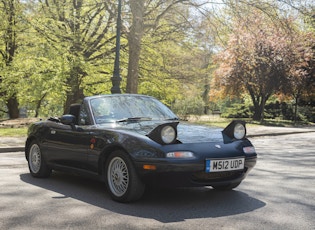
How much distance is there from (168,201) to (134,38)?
1472cm

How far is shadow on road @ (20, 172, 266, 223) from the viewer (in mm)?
4918

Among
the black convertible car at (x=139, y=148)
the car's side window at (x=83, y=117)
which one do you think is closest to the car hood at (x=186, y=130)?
Result: the black convertible car at (x=139, y=148)

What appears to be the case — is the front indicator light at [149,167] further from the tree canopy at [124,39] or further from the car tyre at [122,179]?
the tree canopy at [124,39]

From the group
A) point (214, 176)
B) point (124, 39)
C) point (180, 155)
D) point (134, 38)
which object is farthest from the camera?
point (124, 39)

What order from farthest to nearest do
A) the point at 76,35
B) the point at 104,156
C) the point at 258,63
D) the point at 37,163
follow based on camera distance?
the point at 258,63 → the point at 76,35 → the point at 37,163 → the point at 104,156

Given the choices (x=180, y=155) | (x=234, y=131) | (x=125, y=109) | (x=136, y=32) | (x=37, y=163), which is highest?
(x=136, y=32)

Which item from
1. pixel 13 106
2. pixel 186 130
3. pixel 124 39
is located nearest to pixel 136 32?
pixel 124 39

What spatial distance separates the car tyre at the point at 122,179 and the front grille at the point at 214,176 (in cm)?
64

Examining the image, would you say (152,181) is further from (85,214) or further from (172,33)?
(172,33)

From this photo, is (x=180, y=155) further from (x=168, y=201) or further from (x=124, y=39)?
(x=124, y=39)

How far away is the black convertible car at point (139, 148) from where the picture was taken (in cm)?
512

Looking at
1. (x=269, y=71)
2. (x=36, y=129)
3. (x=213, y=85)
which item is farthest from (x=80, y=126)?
(x=213, y=85)

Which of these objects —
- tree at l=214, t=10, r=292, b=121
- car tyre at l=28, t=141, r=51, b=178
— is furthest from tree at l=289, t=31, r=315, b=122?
car tyre at l=28, t=141, r=51, b=178

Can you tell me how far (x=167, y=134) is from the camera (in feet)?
16.9
